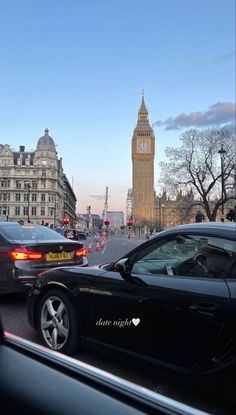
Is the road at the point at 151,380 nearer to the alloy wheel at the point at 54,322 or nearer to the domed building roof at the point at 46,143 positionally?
the alloy wheel at the point at 54,322

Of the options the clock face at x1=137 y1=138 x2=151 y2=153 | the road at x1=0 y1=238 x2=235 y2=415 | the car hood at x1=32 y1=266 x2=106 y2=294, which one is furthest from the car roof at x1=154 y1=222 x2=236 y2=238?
the clock face at x1=137 y1=138 x2=151 y2=153

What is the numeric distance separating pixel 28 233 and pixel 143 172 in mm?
146813

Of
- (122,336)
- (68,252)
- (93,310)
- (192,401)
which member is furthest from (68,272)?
(68,252)

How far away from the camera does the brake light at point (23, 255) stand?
688 cm

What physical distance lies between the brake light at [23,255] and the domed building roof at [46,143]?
424 feet

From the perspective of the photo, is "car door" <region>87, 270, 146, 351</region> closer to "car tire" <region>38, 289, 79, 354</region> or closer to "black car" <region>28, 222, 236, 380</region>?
"black car" <region>28, 222, 236, 380</region>

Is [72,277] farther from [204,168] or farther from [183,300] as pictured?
[204,168]

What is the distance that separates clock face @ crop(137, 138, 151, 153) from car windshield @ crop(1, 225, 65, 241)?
15502 cm

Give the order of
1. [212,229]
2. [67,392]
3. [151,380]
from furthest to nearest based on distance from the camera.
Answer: [151,380], [212,229], [67,392]

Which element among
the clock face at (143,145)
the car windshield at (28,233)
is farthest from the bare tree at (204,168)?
the clock face at (143,145)

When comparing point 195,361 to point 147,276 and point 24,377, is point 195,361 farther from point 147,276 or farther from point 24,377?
point 24,377

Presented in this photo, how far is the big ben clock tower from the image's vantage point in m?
147

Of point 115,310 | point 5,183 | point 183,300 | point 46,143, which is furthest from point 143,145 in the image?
point 183,300

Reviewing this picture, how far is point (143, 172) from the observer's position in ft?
504
